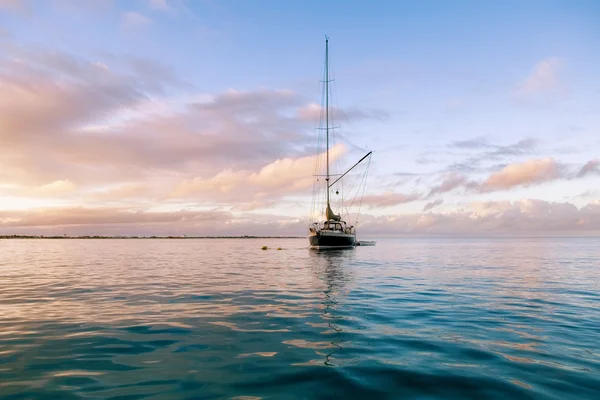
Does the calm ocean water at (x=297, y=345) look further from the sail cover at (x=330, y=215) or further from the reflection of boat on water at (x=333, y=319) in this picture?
the sail cover at (x=330, y=215)

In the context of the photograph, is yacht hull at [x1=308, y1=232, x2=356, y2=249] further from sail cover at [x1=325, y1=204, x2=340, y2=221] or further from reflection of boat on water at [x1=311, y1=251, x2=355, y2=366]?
reflection of boat on water at [x1=311, y1=251, x2=355, y2=366]

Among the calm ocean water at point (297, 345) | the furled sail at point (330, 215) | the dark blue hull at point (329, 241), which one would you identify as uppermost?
the furled sail at point (330, 215)

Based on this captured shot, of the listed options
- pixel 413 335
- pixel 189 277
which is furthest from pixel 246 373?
pixel 189 277

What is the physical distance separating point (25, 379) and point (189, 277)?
18913 mm

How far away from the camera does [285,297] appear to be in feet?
57.4

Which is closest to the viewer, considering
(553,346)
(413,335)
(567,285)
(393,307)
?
(553,346)

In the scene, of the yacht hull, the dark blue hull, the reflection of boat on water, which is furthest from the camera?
the dark blue hull

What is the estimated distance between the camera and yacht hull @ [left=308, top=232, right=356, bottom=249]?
204 ft

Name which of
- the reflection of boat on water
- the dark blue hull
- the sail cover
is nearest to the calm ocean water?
the reflection of boat on water

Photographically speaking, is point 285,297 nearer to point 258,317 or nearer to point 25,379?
point 258,317

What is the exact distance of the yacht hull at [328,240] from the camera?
62.2m

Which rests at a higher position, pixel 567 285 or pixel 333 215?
pixel 333 215

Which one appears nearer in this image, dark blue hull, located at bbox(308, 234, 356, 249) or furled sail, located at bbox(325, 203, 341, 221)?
dark blue hull, located at bbox(308, 234, 356, 249)

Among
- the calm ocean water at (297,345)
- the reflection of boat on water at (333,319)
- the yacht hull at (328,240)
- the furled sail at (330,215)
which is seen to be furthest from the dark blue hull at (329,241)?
the calm ocean water at (297,345)
